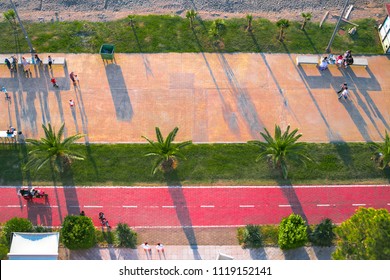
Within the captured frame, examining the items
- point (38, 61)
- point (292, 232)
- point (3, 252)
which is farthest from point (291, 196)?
point (38, 61)

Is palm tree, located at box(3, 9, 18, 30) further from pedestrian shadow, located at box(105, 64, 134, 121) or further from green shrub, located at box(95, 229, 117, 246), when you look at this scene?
green shrub, located at box(95, 229, 117, 246)

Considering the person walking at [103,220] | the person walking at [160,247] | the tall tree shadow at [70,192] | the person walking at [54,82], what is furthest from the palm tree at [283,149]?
the person walking at [54,82]

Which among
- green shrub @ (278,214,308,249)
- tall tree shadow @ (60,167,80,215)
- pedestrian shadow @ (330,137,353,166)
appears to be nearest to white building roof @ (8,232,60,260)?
tall tree shadow @ (60,167,80,215)

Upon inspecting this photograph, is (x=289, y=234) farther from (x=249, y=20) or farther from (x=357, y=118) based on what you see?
(x=249, y=20)

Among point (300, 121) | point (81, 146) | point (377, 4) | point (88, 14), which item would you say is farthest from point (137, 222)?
point (377, 4)

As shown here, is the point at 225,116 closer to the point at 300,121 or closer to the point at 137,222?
the point at 300,121

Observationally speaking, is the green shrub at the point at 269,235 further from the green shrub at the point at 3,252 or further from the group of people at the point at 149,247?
the green shrub at the point at 3,252
